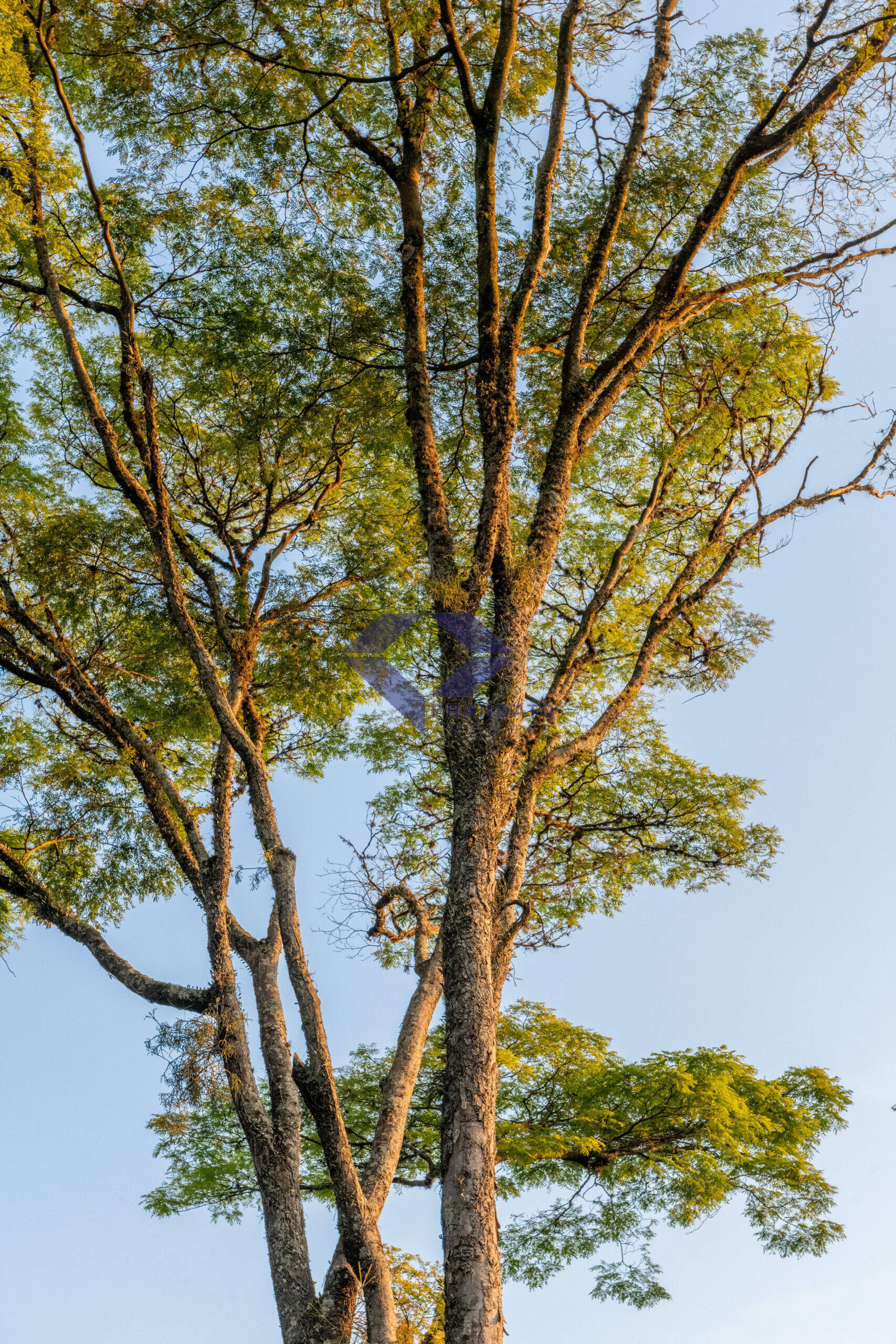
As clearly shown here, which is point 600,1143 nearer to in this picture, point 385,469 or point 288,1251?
point 288,1251

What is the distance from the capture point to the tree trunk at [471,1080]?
430 centimetres

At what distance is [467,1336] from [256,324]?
25.3 ft

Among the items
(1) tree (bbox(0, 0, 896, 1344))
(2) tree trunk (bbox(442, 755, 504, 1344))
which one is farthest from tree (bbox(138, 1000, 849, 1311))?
(2) tree trunk (bbox(442, 755, 504, 1344))

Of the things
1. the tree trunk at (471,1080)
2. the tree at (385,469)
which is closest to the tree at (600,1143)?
the tree at (385,469)

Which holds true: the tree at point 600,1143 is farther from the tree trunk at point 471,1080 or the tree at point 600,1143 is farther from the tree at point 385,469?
the tree trunk at point 471,1080

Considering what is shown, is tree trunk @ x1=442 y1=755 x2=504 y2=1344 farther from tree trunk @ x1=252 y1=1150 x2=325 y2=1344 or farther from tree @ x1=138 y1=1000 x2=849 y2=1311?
tree @ x1=138 y1=1000 x2=849 y2=1311

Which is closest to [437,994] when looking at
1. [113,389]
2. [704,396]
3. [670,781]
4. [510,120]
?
[670,781]

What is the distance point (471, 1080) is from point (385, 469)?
713cm

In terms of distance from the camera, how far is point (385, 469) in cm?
1065

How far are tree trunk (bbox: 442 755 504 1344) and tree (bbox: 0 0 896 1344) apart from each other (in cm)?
3

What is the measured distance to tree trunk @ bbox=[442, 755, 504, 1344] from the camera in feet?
14.1

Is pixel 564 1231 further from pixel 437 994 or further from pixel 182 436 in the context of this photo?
pixel 182 436

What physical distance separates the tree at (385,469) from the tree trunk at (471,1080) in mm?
27

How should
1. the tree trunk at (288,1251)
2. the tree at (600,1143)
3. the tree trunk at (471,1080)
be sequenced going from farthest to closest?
the tree at (600,1143), the tree trunk at (288,1251), the tree trunk at (471,1080)
